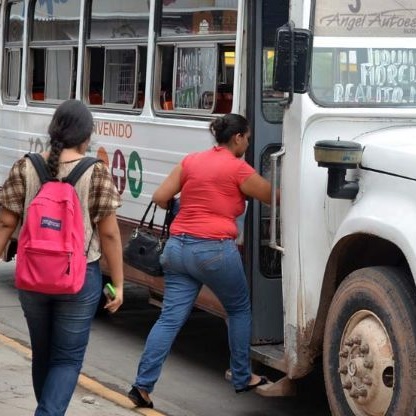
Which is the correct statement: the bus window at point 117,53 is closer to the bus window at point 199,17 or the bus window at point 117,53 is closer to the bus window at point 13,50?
the bus window at point 199,17

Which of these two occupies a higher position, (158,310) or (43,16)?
(43,16)

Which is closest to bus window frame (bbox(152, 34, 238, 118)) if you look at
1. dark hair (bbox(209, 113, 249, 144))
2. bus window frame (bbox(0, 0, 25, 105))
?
dark hair (bbox(209, 113, 249, 144))

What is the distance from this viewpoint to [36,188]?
543cm

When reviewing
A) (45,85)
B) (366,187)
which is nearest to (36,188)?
(366,187)

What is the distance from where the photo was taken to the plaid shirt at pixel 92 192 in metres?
5.46

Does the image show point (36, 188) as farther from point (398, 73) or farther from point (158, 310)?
point (158, 310)

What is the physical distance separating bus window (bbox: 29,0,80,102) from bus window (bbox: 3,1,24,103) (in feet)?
1.05

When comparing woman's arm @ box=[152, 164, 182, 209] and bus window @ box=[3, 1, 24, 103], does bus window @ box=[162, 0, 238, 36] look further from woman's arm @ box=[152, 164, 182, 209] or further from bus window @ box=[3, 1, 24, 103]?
bus window @ box=[3, 1, 24, 103]

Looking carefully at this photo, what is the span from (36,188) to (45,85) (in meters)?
4.79

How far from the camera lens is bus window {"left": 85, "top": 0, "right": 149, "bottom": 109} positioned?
27.5ft

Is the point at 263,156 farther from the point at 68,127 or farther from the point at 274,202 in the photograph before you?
the point at 68,127

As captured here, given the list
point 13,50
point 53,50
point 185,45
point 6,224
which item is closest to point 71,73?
point 53,50

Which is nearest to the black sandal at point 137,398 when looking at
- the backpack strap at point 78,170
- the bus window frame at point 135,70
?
the backpack strap at point 78,170

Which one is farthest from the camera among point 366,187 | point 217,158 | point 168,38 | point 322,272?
point 168,38
